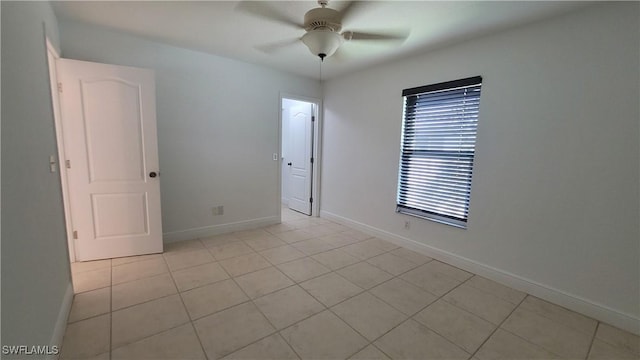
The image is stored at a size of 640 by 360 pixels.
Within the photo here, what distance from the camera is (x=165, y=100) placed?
3.12 metres

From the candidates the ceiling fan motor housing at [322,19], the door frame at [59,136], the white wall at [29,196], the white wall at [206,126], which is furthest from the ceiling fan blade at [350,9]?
the door frame at [59,136]

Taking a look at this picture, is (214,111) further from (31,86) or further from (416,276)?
(416,276)

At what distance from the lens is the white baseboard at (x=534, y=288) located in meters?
1.96

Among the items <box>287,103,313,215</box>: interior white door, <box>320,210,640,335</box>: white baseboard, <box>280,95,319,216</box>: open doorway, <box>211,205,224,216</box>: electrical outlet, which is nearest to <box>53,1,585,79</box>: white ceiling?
<box>280,95,319,216</box>: open doorway

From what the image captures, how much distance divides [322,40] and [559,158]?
7.22 feet

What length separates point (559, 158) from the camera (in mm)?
2176

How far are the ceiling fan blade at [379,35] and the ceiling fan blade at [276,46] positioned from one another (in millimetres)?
586

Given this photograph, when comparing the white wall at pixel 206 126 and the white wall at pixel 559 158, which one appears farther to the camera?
the white wall at pixel 206 126

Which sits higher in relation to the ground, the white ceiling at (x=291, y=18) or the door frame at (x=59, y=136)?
the white ceiling at (x=291, y=18)

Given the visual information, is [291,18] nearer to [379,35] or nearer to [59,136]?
[379,35]

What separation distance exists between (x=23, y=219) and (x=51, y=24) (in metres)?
2.02

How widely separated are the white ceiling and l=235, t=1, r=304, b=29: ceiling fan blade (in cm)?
2

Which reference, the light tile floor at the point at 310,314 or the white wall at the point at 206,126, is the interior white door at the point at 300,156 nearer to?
the white wall at the point at 206,126

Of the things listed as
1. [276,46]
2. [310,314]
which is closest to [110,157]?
[276,46]
